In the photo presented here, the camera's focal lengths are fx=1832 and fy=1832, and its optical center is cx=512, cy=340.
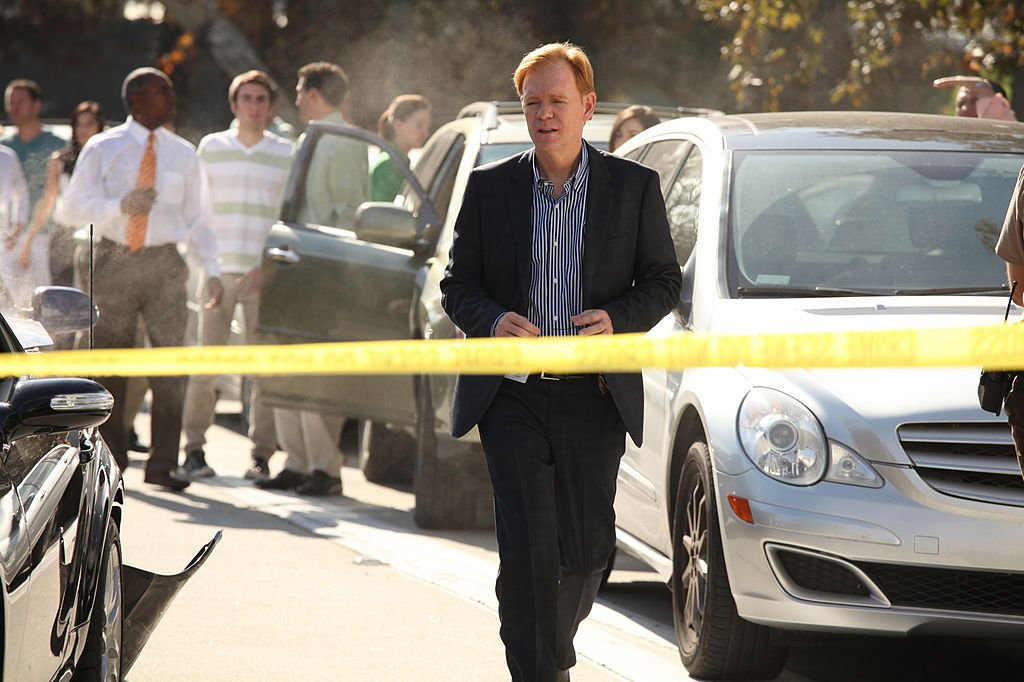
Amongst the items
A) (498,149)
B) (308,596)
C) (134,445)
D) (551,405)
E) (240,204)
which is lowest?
(134,445)

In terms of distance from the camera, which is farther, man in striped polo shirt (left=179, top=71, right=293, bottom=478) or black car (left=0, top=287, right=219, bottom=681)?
man in striped polo shirt (left=179, top=71, right=293, bottom=478)

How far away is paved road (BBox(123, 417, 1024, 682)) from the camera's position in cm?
602

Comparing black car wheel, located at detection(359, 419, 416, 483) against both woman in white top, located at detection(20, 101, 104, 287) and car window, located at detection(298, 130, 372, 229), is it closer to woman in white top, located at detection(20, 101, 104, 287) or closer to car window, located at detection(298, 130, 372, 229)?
car window, located at detection(298, 130, 372, 229)

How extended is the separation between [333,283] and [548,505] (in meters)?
5.01

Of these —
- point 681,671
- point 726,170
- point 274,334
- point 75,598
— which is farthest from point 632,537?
point 274,334

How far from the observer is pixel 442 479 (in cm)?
890

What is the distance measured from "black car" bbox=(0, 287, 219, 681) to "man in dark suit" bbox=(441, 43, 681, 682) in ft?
3.28

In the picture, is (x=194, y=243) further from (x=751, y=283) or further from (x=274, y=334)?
(x=751, y=283)

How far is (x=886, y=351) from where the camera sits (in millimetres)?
3709

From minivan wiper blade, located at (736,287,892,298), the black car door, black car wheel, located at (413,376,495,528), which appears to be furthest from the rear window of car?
the black car door

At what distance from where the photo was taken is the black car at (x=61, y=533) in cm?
369

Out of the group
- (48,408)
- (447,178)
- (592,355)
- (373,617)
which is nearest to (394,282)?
(447,178)

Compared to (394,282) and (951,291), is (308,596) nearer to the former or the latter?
(394,282)

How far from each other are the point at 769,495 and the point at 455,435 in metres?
0.99
